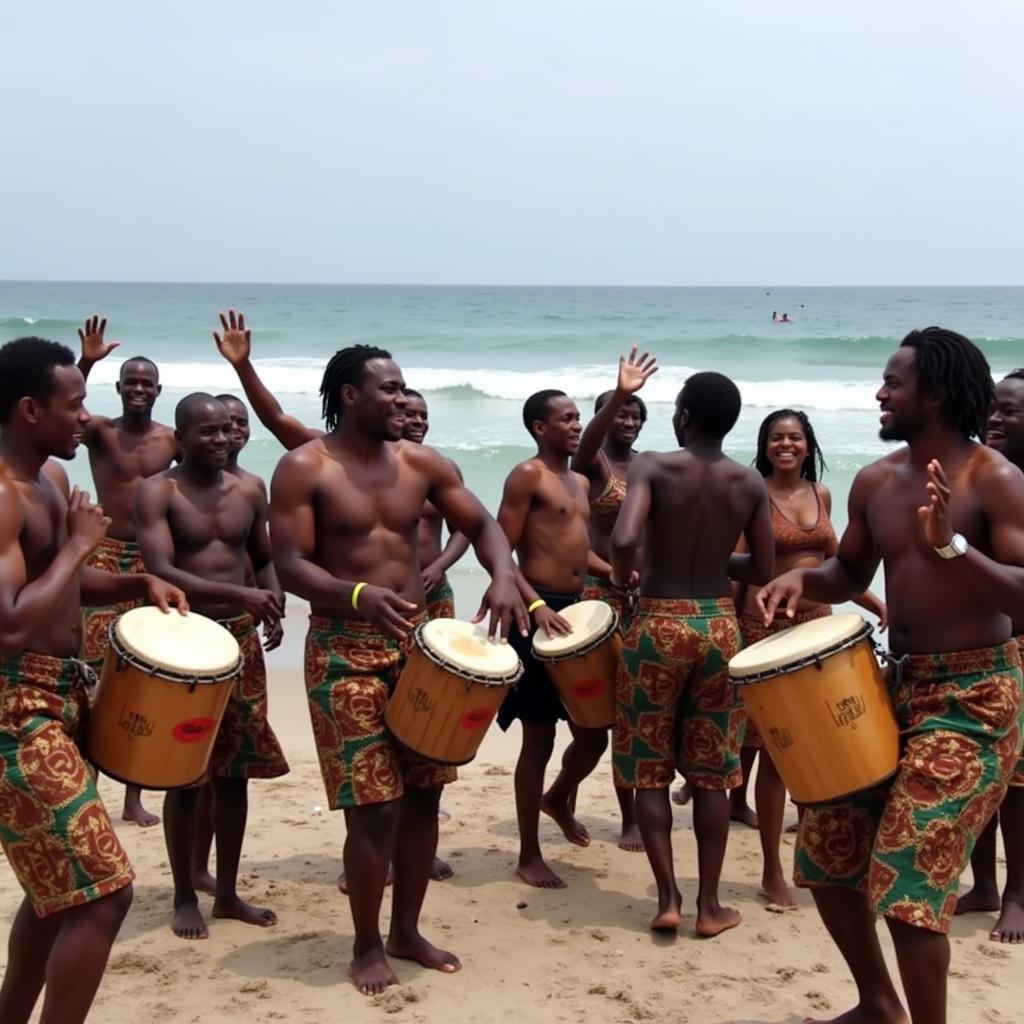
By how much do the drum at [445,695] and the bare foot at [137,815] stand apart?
9.23ft

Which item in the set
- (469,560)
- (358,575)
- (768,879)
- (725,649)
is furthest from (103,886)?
(469,560)

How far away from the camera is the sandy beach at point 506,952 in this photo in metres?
5.07

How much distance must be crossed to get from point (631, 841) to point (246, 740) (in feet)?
7.31

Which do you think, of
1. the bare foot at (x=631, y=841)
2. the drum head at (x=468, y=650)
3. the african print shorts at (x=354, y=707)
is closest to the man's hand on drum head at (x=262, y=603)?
the african print shorts at (x=354, y=707)

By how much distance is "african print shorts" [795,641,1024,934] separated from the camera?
4.05 m

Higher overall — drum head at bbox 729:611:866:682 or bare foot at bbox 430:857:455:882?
drum head at bbox 729:611:866:682

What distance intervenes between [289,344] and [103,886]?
41.6m

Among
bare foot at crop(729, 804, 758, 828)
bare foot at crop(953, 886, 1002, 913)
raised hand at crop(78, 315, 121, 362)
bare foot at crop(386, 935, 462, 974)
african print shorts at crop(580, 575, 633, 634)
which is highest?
raised hand at crop(78, 315, 121, 362)

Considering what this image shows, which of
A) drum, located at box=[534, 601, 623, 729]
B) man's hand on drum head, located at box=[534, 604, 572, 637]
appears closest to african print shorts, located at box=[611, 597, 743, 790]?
drum, located at box=[534, 601, 623, 729]

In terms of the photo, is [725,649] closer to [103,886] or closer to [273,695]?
[103,886]

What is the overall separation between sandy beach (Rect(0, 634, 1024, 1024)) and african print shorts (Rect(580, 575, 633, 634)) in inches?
47.3

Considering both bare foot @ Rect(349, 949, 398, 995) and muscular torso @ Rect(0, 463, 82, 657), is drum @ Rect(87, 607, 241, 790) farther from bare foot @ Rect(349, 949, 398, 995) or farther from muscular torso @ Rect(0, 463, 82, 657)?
bare foot @ Rect(349, 949, 398, 995)

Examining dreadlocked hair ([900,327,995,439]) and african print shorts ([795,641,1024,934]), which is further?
dreadlocked hair ([900,327,995,439])

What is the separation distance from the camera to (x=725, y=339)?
4109cm
